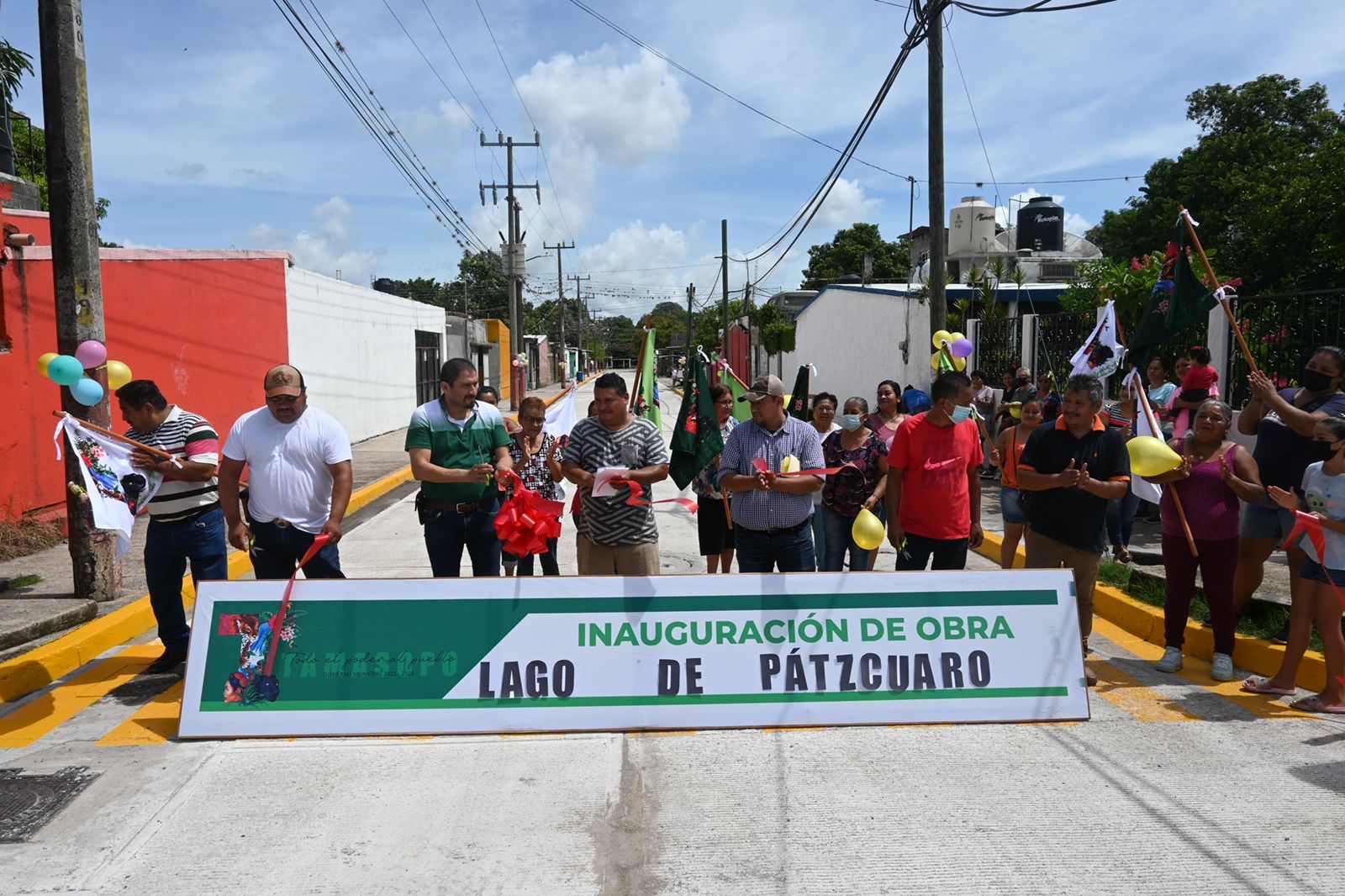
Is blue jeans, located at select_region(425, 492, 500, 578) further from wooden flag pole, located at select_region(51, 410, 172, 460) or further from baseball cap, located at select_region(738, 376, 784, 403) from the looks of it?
baseball cap, located at select_region(738, 376, 784, 403)

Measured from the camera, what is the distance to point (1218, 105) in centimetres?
3309

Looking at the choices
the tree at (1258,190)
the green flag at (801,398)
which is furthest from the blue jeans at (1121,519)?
the tree at (1258,190)

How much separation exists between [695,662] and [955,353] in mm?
5120

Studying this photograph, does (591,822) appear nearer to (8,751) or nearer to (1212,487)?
(8,751)

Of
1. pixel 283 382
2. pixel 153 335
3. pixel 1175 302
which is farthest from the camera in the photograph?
pixel 153 335

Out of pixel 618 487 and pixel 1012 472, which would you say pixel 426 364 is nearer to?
pixel 1012 472

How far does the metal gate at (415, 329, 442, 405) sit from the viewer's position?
29736mm

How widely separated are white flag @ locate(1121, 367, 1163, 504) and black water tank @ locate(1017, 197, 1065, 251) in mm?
29024

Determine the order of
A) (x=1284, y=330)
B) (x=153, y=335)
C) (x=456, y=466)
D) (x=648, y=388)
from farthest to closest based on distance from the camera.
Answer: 1. (x=153, y=335)
2. (x=1284, y=330)
3. (x=648, y=388)
4. (x=456, y=466)

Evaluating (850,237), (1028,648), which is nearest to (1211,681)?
(1028,648)

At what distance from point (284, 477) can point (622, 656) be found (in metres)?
2.13

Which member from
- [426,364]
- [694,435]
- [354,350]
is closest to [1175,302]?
[694,435]

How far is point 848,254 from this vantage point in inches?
2579

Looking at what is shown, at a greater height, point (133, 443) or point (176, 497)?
point (133, 443)
